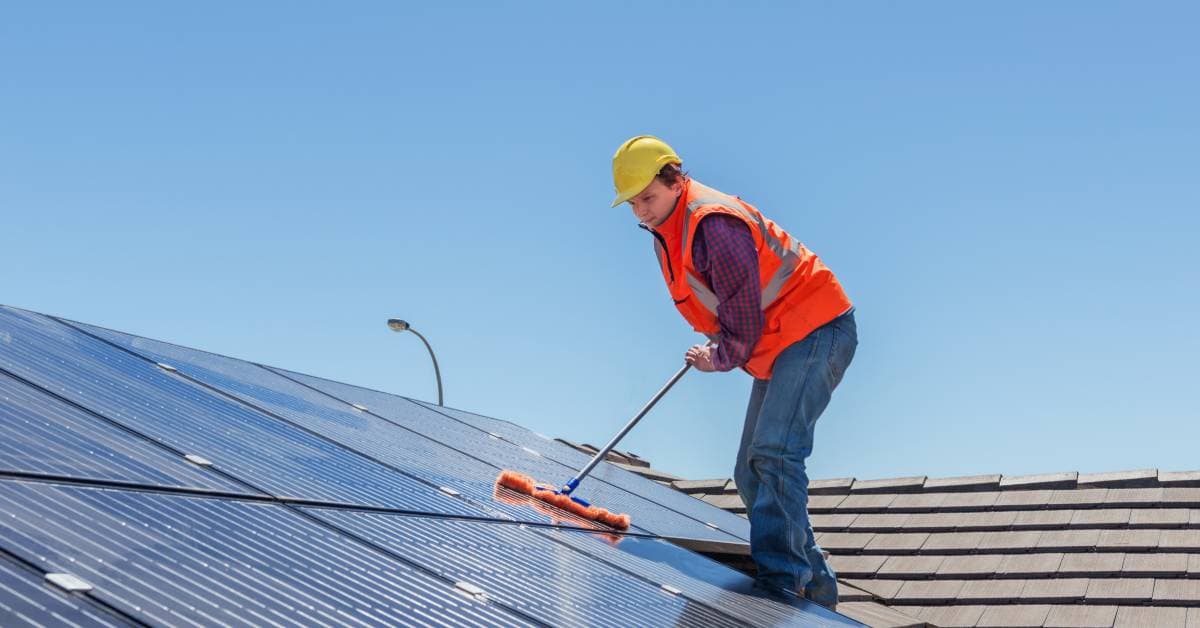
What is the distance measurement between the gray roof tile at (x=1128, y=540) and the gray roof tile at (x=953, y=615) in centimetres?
116

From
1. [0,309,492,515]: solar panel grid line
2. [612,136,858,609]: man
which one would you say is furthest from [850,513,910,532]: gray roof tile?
[0,309,492,515]: solar panel grid line

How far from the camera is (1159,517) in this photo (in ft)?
27.2

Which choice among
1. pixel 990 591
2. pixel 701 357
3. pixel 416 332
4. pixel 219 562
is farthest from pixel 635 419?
pixel 416 332

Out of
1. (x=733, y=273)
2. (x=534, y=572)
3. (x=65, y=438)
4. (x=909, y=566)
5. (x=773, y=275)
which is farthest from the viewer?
(x=909, y=566)

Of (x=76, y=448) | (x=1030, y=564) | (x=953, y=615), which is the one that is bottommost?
(x=76, y=448)

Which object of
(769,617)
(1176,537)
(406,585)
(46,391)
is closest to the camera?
(406,585)

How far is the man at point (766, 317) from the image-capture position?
17.1ft

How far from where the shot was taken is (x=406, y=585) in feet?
10.0

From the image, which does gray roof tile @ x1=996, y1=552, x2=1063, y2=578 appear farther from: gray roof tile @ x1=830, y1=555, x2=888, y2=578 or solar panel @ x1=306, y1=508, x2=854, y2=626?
solar panel @ x1=306, y1=508, x2=854, y2=626

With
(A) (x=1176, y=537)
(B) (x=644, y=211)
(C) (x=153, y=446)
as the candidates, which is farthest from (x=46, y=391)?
(A) (x=1176, y=537)

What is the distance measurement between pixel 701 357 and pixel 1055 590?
120 inches

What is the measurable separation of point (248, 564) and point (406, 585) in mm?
475

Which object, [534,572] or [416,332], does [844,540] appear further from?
[416,332]

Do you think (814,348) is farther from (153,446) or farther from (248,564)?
(248,564)
